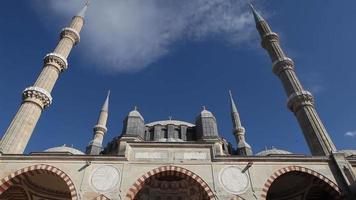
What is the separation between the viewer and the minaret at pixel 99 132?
2402 centimetres

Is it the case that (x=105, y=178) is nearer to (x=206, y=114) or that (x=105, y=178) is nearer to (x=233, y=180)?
(x=233, y=180)

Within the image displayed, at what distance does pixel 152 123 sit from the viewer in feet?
73.9

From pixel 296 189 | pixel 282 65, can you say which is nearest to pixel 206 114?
pixel 282 65

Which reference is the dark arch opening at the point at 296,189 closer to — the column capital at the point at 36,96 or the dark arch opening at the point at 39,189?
the dark arch opening at the point at 39,189

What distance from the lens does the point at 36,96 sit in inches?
640

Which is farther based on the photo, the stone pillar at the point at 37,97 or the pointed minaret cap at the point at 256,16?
the pointed minaret cap at the point at 256,16

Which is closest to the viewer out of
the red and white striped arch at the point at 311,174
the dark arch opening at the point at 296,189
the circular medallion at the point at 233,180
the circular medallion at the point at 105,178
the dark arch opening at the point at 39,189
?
the circular medallion at the point at 105,178

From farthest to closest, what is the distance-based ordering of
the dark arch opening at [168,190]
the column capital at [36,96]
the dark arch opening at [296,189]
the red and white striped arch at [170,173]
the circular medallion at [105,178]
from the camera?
the dark arch opening at [168,190] < the column capital at [36,96] < the dark arch opening at [296,189] < the circular medallion at [105,178] < the red and white striped arch at [170,173]

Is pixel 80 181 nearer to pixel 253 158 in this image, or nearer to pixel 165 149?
pixel 165 149

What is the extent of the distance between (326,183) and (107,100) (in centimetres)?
→ 2229

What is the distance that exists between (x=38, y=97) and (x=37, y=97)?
0.17 feet

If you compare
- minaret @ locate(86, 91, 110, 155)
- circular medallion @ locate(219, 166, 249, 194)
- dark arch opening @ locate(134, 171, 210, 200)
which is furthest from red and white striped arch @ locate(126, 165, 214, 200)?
minaret @ locate(86, 91, 110, 155)

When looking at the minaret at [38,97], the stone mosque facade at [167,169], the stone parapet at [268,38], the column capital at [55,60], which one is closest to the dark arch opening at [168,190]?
the stone mosque facade at [167,169]

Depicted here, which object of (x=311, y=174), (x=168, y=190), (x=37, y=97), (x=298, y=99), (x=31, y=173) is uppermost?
(x=298, y=99)
